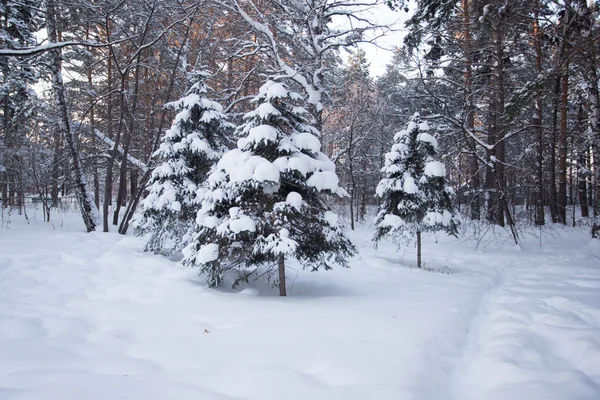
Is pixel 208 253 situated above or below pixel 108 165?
below

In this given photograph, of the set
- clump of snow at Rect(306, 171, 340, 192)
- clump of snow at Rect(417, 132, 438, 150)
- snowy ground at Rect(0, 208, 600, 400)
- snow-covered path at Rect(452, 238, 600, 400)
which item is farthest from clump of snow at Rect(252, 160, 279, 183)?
clump of snow at Rect(417, 132, 438, 150)

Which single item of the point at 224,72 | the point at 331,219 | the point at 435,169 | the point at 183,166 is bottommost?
the point at 331,219

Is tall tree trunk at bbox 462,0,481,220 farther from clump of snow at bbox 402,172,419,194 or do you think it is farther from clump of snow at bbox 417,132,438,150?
clump of snow at bbox 402,172,419,194

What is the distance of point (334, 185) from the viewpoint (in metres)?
5.95

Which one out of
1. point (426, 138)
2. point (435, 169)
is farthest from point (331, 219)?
point (426, 138)

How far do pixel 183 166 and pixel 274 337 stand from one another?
5.73m

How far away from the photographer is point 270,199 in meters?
6.09

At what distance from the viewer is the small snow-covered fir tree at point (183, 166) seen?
8016mm

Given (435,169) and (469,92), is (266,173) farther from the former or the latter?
(469,92)

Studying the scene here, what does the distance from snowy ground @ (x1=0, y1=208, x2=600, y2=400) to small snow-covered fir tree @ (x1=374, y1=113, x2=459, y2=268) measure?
11.3 feet

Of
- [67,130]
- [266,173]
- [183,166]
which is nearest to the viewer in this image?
[266,173]

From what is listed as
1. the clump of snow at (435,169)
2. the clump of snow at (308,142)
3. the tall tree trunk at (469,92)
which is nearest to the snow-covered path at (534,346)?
the clump of snow at (308,142)

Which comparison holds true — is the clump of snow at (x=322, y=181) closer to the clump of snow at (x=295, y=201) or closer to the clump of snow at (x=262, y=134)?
the clump of snow at (x=295, y=201)

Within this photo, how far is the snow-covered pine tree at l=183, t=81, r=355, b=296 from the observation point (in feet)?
18.9
